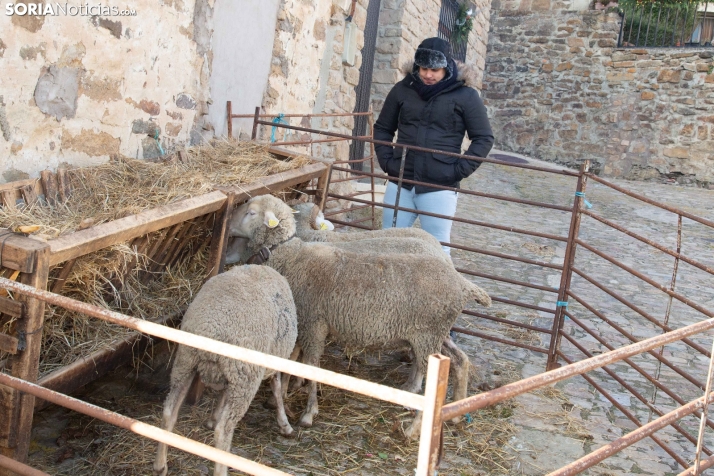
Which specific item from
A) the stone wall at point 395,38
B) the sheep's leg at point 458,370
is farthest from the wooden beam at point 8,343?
the stone wall at point 395,38

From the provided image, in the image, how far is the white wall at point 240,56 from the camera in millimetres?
5484

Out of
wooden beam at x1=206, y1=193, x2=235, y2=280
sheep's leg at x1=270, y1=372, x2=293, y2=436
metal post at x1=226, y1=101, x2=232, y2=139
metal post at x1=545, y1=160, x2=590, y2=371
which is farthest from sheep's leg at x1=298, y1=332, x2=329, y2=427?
metal post at x1=226, y1=101, x2=232, y2=139

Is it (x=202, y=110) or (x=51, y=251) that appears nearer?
(x=51, y=251)

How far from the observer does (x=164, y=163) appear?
14.7ft

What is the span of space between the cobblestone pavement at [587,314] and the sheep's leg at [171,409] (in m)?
1.86

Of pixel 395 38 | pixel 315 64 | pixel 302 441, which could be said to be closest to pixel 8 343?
pixel 302 441

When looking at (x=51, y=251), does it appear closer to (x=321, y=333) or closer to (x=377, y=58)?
(x=321, y=333)

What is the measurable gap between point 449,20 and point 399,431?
10.9 metres

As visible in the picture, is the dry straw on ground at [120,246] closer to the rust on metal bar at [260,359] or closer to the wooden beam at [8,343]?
the wooden beam at [8,343]

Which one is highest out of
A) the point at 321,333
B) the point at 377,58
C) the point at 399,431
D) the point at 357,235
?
the point at 377,58

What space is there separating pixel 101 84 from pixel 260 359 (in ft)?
9.72

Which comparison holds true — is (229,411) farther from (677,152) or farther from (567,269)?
(677,152)

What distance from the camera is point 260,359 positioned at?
195 centimetres

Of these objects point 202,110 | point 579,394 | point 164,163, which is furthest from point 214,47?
point 579,394
